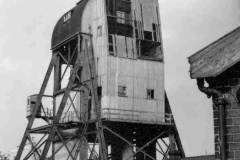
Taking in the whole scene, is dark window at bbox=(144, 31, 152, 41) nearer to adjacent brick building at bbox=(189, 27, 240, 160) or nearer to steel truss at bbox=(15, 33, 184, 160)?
steel truss at bbox=(15, 33, 184, 160)

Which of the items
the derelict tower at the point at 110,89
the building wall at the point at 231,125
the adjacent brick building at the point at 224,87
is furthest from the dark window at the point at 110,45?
the building wall at the point at 231,125

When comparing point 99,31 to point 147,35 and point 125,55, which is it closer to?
point 125,55

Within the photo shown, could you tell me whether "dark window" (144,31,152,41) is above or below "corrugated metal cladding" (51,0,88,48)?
below

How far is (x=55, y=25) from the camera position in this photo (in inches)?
1678

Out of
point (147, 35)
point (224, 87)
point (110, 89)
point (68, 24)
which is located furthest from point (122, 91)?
point (224, 87)

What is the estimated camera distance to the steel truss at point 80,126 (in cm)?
3625

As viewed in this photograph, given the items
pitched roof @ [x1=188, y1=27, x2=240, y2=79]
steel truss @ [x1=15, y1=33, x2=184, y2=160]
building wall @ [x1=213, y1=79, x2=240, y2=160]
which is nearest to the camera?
building wall @ [x1=213, y1=79, x2=240, y2=160]

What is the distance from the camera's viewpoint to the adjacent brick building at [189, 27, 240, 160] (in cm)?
1374

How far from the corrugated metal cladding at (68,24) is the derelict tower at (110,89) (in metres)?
0.08

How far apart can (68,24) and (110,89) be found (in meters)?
6.65

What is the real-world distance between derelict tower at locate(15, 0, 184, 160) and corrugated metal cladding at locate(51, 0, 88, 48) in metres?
0.08

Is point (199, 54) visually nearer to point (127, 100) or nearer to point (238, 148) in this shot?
point (238, 148)

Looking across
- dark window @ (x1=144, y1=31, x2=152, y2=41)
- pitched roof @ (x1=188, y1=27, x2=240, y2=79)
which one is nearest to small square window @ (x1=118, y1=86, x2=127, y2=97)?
dark window @ (x1=144, y1=31, x2=152, y2=41)

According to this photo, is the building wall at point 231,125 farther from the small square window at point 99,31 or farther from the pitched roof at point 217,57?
the small square window at point 99,31
